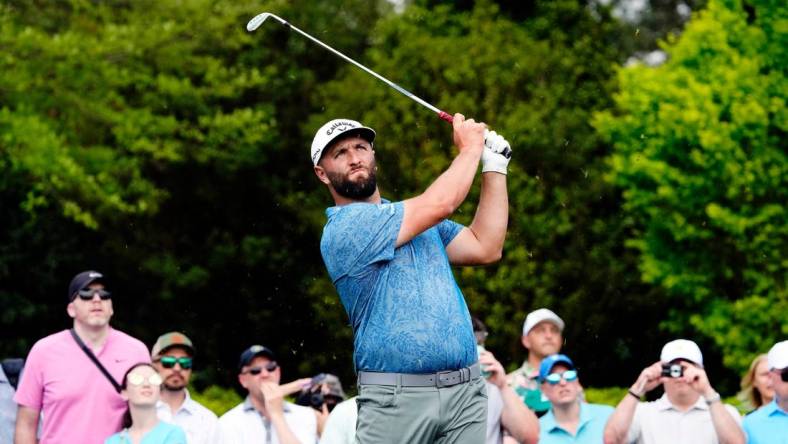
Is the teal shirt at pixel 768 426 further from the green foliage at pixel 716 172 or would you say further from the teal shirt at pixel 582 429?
the green foliage at pixel 716 172

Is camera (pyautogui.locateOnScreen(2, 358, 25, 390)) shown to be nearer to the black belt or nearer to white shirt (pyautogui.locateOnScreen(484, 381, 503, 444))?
white shirt (pyautogui.locateOnScreen(484, 381, 503, 444))

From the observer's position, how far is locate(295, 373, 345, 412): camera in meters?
10.5

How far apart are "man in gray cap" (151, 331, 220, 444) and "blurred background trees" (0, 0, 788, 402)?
10.6 m

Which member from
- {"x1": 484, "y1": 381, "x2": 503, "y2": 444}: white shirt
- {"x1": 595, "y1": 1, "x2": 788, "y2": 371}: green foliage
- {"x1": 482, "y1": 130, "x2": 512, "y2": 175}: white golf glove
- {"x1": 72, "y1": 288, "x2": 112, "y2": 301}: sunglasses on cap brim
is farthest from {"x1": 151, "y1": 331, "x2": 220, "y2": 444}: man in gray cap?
{"x1": 595, "y1": 1, "x2": 788, "y2": 371}: green foliage

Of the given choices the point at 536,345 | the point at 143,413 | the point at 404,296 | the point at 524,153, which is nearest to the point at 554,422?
the point at 536,345

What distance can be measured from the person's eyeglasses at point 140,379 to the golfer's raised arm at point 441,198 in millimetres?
3258

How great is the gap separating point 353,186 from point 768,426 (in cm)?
366

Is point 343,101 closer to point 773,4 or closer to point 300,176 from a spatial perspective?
point 300,176

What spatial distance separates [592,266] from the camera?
2612 centimetres

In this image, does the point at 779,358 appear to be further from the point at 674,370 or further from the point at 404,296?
the point at 404,296

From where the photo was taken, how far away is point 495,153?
6457 mm

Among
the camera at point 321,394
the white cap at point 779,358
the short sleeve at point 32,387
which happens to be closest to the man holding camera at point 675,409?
the white cap at point 779,358

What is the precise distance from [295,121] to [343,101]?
5.12 meters

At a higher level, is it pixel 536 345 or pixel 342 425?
pixel 536 345
